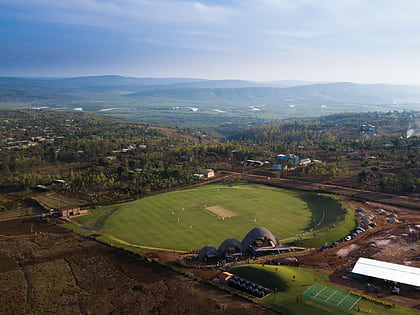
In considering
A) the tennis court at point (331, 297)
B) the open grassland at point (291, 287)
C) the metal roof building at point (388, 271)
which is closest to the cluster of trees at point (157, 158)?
the metal roof building at point (388, 271)

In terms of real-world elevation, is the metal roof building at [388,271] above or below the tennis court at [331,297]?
above

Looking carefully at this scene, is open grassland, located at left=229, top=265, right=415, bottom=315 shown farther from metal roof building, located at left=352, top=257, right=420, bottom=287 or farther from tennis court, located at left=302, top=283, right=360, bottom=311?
metal roof building, located at left=352, top=257, right=420, bottom=287

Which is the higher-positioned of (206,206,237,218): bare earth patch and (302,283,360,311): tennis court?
(302,283,360,311): tennis court

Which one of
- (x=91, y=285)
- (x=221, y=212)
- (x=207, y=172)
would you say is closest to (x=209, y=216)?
(x=221, y=212)

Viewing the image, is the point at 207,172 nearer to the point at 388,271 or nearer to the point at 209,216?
the point at 209,216

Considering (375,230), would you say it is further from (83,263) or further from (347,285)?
(83,263)

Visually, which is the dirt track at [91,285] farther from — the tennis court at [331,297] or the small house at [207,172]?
the small house at [207,172]

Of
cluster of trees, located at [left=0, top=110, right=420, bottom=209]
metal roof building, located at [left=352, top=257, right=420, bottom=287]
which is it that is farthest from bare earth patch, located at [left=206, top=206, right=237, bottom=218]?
metal roof building, located at [left=352, top=257, right=420, bottom=287]

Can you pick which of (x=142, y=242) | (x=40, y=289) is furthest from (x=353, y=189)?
(x=40, y=289)
